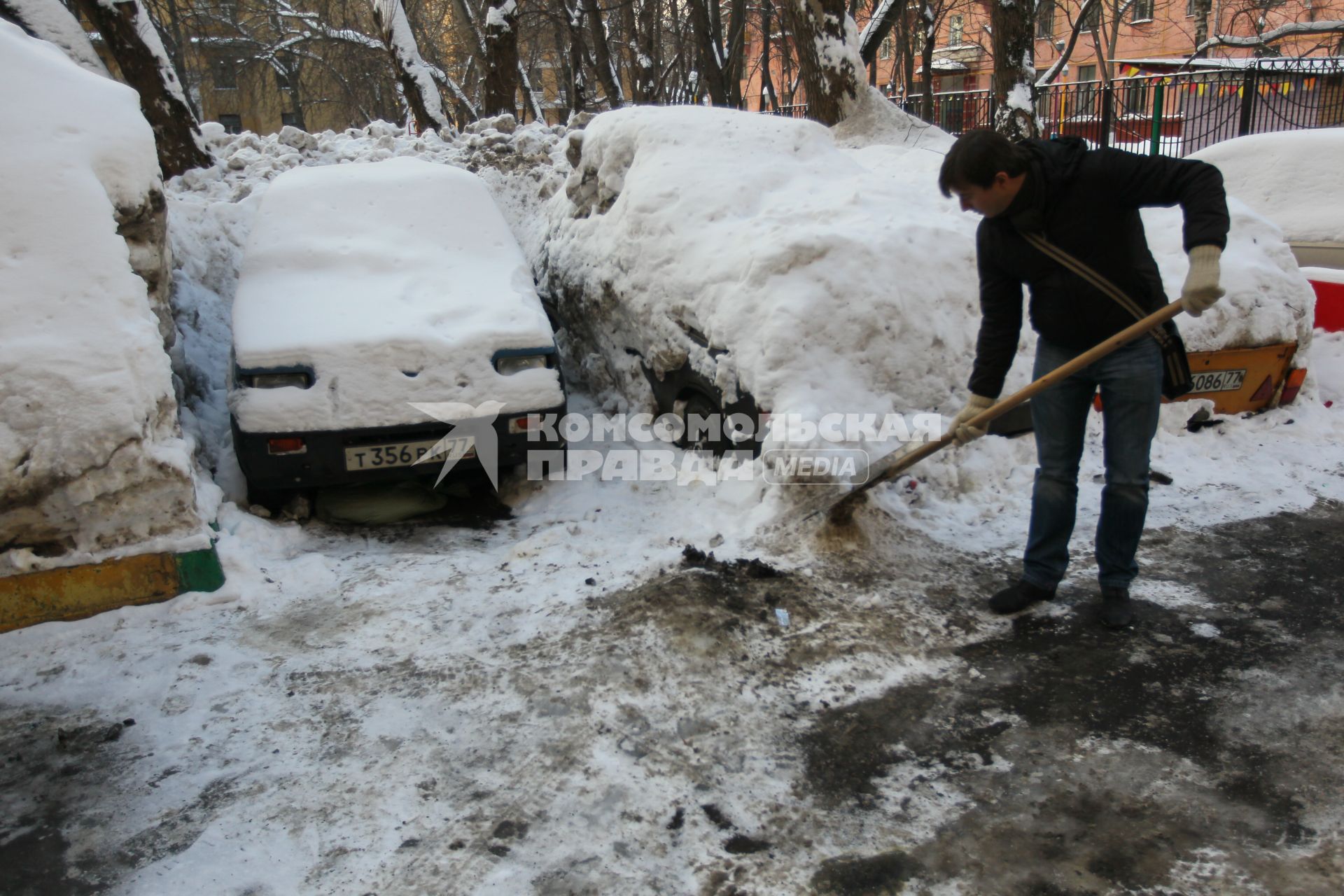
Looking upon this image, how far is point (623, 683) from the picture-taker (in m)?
3.03

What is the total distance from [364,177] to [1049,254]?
13.7 ft

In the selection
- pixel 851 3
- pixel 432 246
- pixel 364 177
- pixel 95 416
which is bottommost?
pixel 95 416

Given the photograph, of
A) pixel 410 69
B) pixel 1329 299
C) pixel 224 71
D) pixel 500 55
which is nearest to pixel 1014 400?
pixel 1329 299

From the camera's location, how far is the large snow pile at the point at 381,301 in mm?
4250

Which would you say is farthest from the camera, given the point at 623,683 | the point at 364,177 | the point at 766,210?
the point at 364,177

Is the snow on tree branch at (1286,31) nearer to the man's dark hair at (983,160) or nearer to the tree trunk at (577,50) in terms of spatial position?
the tree trunk at (577,50)

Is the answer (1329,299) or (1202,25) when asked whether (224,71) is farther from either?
(1329,299)

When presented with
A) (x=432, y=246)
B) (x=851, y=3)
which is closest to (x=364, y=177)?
(x=432, y=246)

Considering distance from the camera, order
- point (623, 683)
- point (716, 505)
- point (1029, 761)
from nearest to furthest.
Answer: point (1029, 761) → point (623, 683) → point (716, 505)

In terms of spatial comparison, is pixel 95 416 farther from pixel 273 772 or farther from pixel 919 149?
pixel 919 149

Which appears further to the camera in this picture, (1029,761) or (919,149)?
(919,149)

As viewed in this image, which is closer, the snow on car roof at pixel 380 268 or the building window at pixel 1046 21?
the snow on car roof at pixel 380 268

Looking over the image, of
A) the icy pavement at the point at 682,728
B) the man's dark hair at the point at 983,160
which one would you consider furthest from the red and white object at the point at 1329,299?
the man's dark hair at the point at 983,160

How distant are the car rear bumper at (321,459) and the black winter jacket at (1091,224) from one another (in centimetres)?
259
